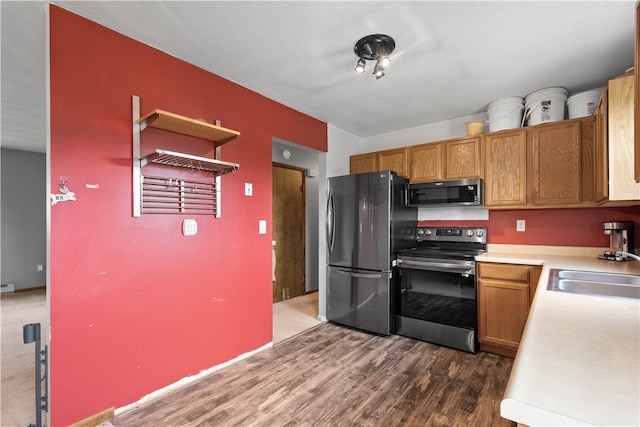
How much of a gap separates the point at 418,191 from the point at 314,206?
201 cm

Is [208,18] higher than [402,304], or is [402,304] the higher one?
[208,18]

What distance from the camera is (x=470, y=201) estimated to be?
293 cm

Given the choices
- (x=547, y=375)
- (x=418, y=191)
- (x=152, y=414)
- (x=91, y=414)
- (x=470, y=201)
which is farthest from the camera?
(x=418, y=191)

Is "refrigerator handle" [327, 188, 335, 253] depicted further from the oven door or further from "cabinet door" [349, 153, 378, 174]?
the oven door

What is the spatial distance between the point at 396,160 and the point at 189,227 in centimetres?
240

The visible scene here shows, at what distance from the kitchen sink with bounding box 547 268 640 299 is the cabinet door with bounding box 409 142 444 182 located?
1.54 metres

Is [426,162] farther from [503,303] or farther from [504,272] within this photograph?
[503,303]

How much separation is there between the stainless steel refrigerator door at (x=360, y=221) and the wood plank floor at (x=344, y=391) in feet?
2.84

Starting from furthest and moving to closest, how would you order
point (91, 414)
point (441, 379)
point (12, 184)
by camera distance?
1. point (12, 184)
2. point (441, 379)
3. point (91, 414)

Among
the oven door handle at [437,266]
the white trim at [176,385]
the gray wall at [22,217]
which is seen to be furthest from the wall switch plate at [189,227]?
the gray wall at [22,217]

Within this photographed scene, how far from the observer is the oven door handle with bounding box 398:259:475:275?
2.65m

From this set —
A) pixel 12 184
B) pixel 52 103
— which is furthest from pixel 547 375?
pixel 12 184

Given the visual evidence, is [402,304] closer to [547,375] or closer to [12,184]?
[547,375]

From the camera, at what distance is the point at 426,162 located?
327 cm
